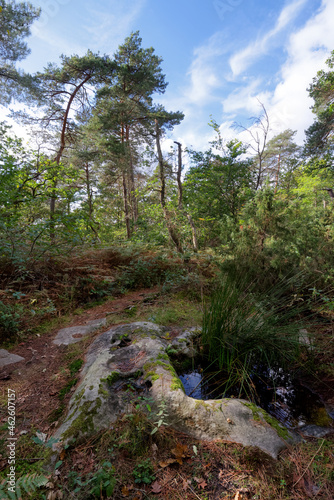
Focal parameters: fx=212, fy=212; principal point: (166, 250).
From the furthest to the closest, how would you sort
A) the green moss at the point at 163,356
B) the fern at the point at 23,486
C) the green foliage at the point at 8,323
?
the green foliage at the point at 8,323
the green moss at the point at 163,356
the fern at the point at 23,486

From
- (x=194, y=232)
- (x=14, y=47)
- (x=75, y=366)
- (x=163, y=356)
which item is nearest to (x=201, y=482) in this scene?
(x=163, y=356)

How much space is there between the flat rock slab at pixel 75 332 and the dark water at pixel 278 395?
1615 millimetres

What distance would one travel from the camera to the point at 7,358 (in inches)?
101

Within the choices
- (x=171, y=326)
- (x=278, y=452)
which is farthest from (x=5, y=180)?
(x=278, y=452)

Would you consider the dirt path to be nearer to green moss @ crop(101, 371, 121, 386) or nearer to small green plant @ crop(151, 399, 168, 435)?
green moss @ crop(101, 371, 121, 386)

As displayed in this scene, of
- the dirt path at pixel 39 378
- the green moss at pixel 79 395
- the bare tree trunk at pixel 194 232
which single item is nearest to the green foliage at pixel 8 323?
the dirt path at pixel 39 378

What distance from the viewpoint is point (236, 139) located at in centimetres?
753

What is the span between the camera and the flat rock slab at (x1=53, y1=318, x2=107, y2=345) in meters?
3.01

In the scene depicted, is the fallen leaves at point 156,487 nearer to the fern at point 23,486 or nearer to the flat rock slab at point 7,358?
the fern at point 23,486

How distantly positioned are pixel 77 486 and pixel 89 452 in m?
0.19

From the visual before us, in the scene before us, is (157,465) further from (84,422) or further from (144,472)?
(84,422)

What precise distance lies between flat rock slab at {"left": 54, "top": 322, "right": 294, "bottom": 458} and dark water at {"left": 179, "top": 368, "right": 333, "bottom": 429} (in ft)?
1.03

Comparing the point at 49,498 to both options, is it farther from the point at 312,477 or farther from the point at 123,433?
the point at 312,477

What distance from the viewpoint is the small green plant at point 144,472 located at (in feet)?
3.97
